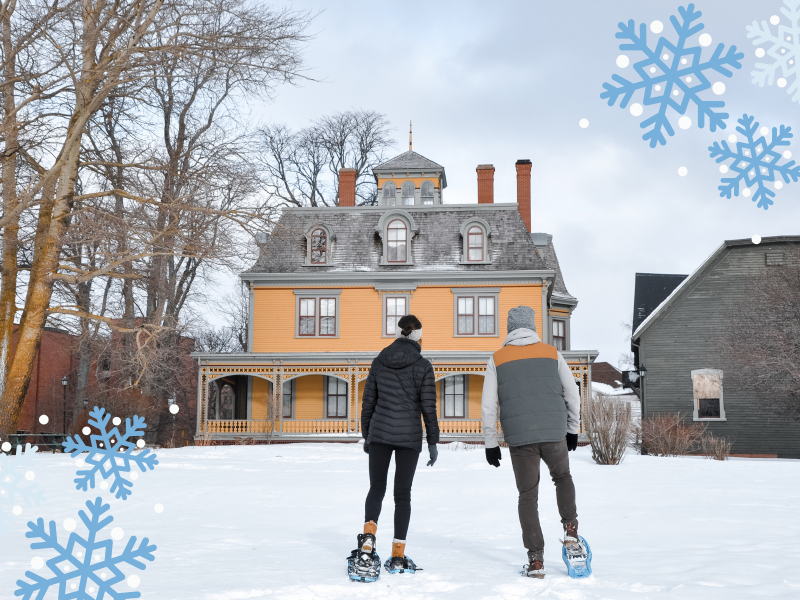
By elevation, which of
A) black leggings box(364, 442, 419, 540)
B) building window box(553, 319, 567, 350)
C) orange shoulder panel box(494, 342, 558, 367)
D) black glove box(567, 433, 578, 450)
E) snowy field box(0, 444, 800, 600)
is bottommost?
snowy field box(0, 444, 800, 600)

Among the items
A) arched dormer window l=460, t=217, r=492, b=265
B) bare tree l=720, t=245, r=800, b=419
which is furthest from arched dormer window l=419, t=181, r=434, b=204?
bare tree l=720, t=245, r=800, b=419

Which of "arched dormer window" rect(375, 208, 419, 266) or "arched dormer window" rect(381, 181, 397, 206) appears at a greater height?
"arched dormer window" rect(381, 181, 397, 206)

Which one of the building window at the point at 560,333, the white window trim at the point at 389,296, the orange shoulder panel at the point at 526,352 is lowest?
the orange shoulder panel at the point at 526,352

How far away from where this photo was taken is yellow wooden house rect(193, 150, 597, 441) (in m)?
26.1

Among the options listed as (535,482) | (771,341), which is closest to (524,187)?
(771,341)

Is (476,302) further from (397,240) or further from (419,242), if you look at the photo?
(397,240)

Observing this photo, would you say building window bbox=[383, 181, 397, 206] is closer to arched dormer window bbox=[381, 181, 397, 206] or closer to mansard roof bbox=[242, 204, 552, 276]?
arched dormer window bbox=[381, 181, 397, 206]

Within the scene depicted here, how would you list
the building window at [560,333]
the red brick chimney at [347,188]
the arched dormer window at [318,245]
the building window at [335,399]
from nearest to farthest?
the building window at [335,399], the arched dormer window at [318,245], the building window at [560,333], the red brick chimney at [347,188]

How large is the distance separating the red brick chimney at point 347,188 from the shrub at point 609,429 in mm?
17441

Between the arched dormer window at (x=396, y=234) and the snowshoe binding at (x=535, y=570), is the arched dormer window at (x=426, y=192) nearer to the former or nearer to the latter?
the arched dormer window at (x=396, y=234)

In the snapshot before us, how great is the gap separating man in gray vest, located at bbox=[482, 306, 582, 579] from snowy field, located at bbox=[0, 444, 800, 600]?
41cm

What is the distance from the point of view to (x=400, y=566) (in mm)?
5465

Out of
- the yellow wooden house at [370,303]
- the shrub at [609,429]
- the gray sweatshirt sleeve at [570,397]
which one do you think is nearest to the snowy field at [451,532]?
the gray sweatshirt sleeve at [570,397]

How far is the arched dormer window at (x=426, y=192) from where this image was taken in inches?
1319
